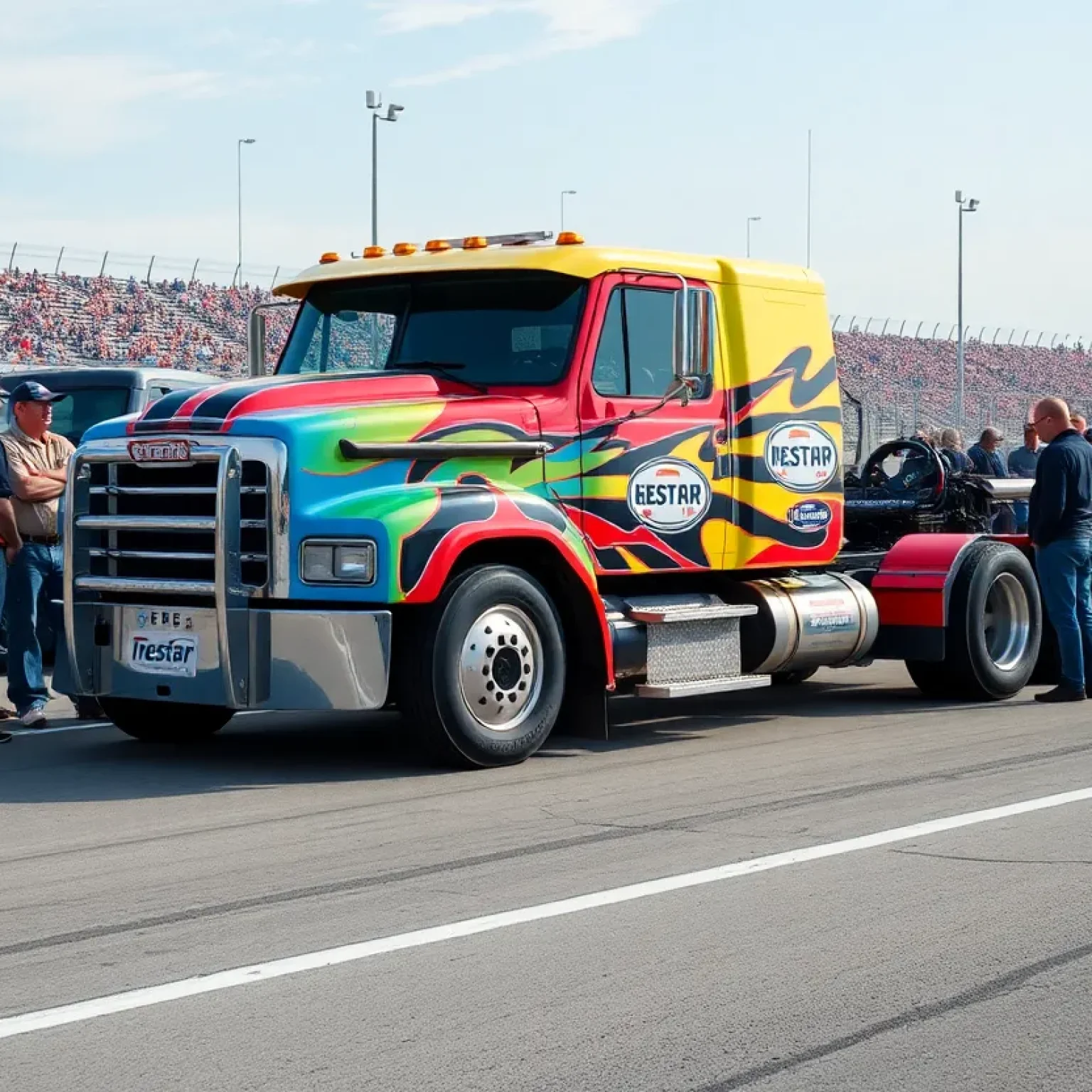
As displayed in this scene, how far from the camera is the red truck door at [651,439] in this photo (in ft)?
32.6

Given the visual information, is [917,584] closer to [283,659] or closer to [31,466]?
[283,659]

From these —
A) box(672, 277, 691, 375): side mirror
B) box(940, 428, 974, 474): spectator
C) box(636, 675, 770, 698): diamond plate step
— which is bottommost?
box(636, 675, 770, 698): diamond plate step

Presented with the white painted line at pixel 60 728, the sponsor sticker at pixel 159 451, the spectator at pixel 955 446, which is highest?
the spectator at pixel 955 446

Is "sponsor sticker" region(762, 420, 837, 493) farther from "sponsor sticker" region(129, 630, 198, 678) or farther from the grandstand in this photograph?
the grandstand

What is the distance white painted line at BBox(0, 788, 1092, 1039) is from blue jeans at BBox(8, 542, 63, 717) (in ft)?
16.7

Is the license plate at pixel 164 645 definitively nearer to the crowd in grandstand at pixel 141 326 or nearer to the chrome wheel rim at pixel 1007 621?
the chrome wheel rim at pixel 1007 621

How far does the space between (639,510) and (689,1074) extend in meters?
5.84

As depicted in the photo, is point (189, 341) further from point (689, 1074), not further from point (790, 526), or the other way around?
point (689, 1074)

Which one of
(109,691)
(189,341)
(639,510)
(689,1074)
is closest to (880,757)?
(639,510)

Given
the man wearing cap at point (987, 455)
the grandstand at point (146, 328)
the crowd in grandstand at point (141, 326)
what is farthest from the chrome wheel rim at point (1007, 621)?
the crowd in grandstand at point (141, 326)

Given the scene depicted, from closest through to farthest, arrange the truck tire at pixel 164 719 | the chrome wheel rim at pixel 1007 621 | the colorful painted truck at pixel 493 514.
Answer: the colorful painted truck at pixel 493 514 → the truck tire at pixel 164 719 → the chrome wheel rim at pixel 1007 621

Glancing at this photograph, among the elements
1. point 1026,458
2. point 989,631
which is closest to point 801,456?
point 989,631

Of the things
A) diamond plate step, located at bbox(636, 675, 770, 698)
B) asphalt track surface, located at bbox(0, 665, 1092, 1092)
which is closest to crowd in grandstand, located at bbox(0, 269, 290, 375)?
diamond plate step, located at bbox(636, 675, 770, 698)

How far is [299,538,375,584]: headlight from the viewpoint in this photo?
28.5 ft
